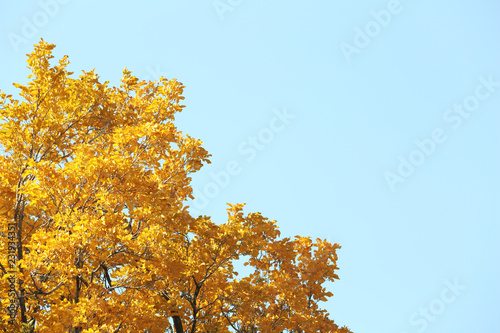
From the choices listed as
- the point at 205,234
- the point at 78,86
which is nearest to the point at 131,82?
the point at 78,86

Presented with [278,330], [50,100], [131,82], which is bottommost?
[278,330]

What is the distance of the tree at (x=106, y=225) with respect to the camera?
6773 millimetres

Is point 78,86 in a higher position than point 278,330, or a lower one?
higher

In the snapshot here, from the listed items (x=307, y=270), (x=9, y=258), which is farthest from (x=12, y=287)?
(x=307, y=270)

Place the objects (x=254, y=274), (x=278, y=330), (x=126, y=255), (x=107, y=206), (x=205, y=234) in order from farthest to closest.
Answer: (x=254, y=274) → (x=278, y=330) → (x=205, y=234) → (x=126, y=255) → (x=107, y=206)

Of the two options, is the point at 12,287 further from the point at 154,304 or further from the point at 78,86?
the point at 78,86

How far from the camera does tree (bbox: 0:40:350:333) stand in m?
6.77

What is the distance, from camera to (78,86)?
8023 mm

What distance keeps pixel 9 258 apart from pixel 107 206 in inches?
65.2

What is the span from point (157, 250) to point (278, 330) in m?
4.13

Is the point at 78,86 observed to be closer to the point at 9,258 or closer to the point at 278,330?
the point at 9,258

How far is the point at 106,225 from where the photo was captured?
7023mm

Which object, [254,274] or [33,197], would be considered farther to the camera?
[254,274]

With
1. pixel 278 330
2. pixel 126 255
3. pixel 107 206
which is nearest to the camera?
pixel 107 206
